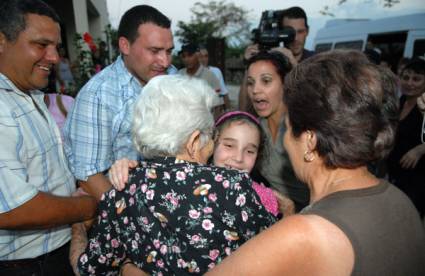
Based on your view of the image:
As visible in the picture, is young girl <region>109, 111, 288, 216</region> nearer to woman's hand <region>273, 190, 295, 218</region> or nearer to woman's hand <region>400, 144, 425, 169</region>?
woman's hand <region>273, 190, 295, 218</region>

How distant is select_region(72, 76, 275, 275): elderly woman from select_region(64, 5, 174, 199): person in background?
0.64 meters

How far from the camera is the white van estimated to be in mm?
7514

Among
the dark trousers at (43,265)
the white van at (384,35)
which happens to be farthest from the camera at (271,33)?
the white van at (384,35)

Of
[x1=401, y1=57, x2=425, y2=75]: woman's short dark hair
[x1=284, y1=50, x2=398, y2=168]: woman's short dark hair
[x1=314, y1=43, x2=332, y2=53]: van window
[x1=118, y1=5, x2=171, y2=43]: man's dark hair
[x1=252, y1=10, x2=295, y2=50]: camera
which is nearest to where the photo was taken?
[x1=284, y1=50, x2=398, y2=168]: woman's short dark hair

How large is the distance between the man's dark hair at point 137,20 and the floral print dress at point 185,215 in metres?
1.41

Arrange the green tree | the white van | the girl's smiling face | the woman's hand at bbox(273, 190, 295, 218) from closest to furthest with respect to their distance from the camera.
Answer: the woman's hand at bbox(273, 190, 295, 218) < the girl's smiling face < the white van < the green tree

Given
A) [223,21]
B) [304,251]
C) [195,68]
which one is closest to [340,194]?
[304,251]

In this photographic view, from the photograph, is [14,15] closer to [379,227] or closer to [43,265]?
[43,265]

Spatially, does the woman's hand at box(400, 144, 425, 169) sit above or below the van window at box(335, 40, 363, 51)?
below

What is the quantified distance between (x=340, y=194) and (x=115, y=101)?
1554 millimetres

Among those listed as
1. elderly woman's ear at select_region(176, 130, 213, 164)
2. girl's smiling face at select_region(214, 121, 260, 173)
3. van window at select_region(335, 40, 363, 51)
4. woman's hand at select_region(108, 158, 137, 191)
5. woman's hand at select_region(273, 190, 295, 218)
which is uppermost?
van window at select_region(335, 40, 363, 51)

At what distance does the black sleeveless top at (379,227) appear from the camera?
3.27ft

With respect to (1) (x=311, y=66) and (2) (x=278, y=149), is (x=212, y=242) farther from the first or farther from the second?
(2) (x=278, y=149)

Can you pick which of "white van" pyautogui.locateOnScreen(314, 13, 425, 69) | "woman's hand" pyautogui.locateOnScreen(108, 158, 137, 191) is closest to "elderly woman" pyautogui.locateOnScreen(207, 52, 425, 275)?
"woman's hand" pyautogui.locateOnScreen(108, 158, 137, 191)
